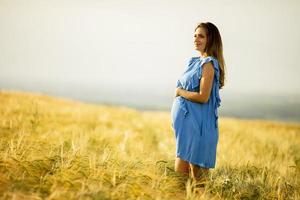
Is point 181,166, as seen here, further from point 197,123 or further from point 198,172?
point 197,123

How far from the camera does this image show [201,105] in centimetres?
450

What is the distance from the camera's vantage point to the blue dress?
4426 mm

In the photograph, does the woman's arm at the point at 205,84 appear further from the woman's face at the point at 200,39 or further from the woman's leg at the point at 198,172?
the woman's leg at the point at 198,172

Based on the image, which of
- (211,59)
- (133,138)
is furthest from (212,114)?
(133,138)

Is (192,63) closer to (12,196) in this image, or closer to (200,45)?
(200,45)

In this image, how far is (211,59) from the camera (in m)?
4.34

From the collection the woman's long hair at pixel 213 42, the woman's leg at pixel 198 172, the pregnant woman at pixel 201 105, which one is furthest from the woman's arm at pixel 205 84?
the woman's leg at pixel 198 172

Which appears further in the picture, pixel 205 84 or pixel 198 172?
pixel 198 172

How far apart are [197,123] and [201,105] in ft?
0.68

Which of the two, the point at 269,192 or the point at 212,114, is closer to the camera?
the point at 212,114

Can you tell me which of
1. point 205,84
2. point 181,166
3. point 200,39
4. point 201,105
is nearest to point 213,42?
point 200,39

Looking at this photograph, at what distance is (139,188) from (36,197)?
3.63 ft

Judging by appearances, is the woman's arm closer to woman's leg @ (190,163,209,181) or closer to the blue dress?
the blue dress

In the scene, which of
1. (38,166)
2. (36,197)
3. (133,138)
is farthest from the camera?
(133,138)
